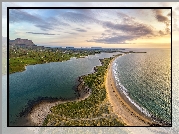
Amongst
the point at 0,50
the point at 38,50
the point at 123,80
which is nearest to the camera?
the point at 0,50

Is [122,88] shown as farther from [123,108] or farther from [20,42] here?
[20,42]

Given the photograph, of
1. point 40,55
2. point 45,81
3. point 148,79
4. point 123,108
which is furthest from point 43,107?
point 148,79

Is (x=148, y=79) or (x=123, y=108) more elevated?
(x=148, y=79)

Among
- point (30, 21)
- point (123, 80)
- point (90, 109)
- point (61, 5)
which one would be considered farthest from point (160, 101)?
point (30, 21)

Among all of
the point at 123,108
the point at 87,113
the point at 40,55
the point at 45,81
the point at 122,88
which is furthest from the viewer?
the point at 122,88

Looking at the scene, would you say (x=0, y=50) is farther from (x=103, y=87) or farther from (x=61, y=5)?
(x=103, y=87)
